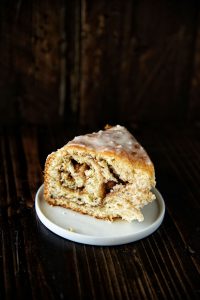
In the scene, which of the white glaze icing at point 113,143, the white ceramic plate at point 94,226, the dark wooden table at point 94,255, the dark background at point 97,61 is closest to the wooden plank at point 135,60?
the dark background at point 97,61

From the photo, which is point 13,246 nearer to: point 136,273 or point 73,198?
point 73,198

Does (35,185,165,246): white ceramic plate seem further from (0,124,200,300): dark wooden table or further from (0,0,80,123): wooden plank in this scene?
(0,0,80,123): wooden plank

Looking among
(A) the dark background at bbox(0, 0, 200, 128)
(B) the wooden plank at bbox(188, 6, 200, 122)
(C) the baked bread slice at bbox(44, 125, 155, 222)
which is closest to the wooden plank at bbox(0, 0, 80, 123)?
(A) the dark background at bbox(0, 0, 200, 128)

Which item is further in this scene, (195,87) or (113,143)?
(195,87)

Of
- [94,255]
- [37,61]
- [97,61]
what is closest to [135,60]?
[97,61]

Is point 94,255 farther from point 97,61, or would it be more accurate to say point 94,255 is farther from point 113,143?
point 97,61
